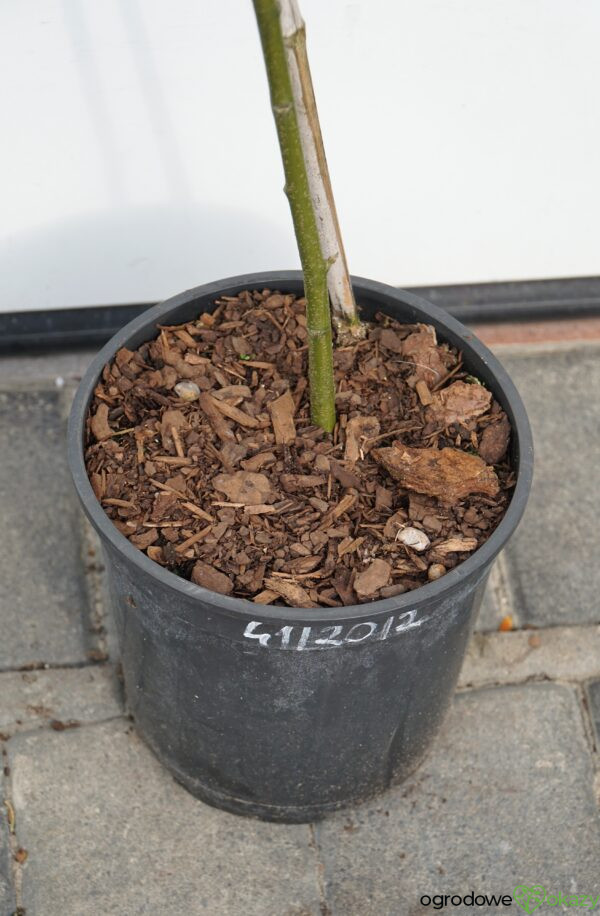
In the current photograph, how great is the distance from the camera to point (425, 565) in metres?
1.75

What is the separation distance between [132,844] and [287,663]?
0.67 meters

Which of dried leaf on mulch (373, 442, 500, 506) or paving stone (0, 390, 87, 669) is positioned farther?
paving stone (0, 390, 87, 669)

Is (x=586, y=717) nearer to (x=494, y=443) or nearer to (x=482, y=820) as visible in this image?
(x=482, y=820)

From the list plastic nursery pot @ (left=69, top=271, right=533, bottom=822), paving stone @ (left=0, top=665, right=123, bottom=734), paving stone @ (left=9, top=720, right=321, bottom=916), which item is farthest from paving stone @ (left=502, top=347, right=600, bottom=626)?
paving stone @ (left=0, top=665, right=123, bottom=734)

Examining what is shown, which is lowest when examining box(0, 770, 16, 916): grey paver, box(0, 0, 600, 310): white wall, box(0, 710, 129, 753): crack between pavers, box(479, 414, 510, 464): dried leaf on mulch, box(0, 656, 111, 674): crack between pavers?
box(0, 770, 16, 916): grey paver

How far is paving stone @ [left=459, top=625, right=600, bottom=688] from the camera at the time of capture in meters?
2.38

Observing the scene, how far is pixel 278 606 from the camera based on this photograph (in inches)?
64.4

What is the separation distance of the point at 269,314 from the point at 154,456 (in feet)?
1.29

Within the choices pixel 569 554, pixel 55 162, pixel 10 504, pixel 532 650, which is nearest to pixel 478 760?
pixel 532 650

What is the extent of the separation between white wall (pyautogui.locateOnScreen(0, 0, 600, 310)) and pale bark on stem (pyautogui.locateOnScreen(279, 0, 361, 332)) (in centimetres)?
76

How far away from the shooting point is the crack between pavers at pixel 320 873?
2041 millimetres

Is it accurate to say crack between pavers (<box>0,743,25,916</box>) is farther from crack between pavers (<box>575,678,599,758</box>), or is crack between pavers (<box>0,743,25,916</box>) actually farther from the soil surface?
crack between pavers (<box>575,678,599,758</box>)

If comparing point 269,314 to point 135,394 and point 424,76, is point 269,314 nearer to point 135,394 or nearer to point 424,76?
point 135,394

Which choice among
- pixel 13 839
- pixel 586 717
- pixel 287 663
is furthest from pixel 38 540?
pixel 586 717
